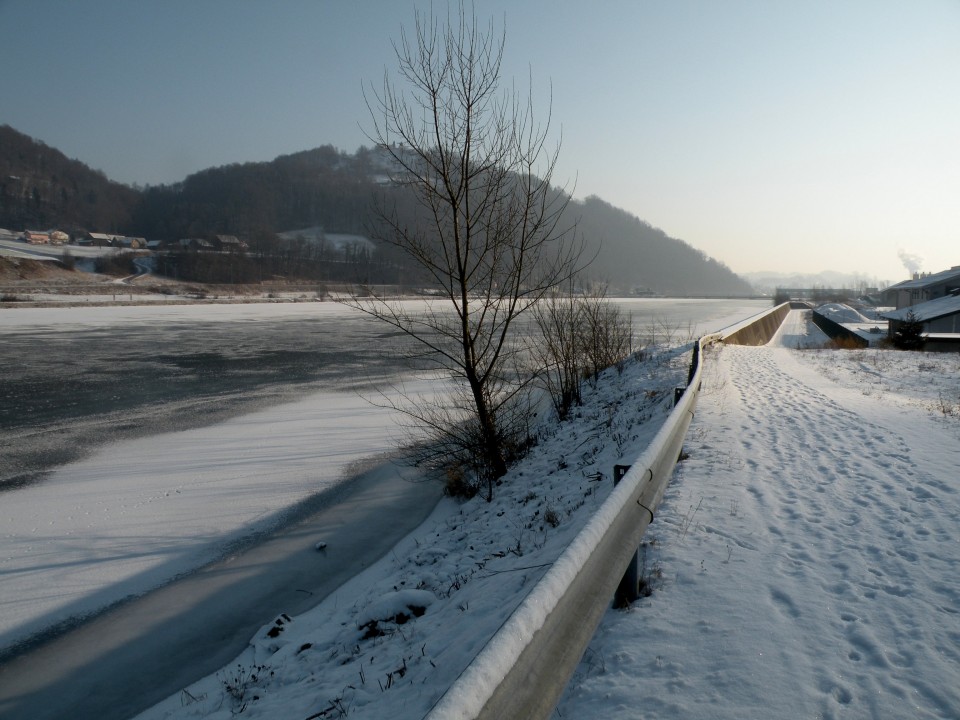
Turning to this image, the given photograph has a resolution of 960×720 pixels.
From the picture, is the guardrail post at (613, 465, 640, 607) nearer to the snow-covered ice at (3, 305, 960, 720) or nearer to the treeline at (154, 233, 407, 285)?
the snow-covered ice at (3, 305, 960, 720)

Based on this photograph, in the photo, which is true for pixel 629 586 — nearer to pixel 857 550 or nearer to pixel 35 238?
pixel 857 550

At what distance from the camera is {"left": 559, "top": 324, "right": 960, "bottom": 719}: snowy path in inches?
105

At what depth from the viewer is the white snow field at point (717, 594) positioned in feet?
9.11

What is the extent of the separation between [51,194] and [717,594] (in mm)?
220499

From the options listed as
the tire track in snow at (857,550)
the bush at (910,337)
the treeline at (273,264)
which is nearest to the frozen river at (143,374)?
the tire track in snow at (857,550)

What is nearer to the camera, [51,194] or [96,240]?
[96,240]

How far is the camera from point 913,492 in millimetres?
5262

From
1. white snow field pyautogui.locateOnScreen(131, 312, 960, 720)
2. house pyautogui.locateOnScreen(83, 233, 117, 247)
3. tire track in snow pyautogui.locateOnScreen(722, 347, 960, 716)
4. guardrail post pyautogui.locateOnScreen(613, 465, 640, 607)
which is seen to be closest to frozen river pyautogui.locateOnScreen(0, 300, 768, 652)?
white snow field pyautogui.locateOnScreen(131, 312, 960, 720)

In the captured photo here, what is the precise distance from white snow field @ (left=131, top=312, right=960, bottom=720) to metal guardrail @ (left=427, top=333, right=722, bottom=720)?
1.83 ft

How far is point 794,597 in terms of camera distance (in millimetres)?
3473

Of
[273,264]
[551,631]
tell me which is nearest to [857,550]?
[551,631]

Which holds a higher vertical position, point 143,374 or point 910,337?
point 910,337

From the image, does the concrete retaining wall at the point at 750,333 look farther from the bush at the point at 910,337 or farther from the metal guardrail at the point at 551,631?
the metal guardrail at the point at 551,631

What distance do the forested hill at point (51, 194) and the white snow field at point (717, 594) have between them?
A: 189 m
